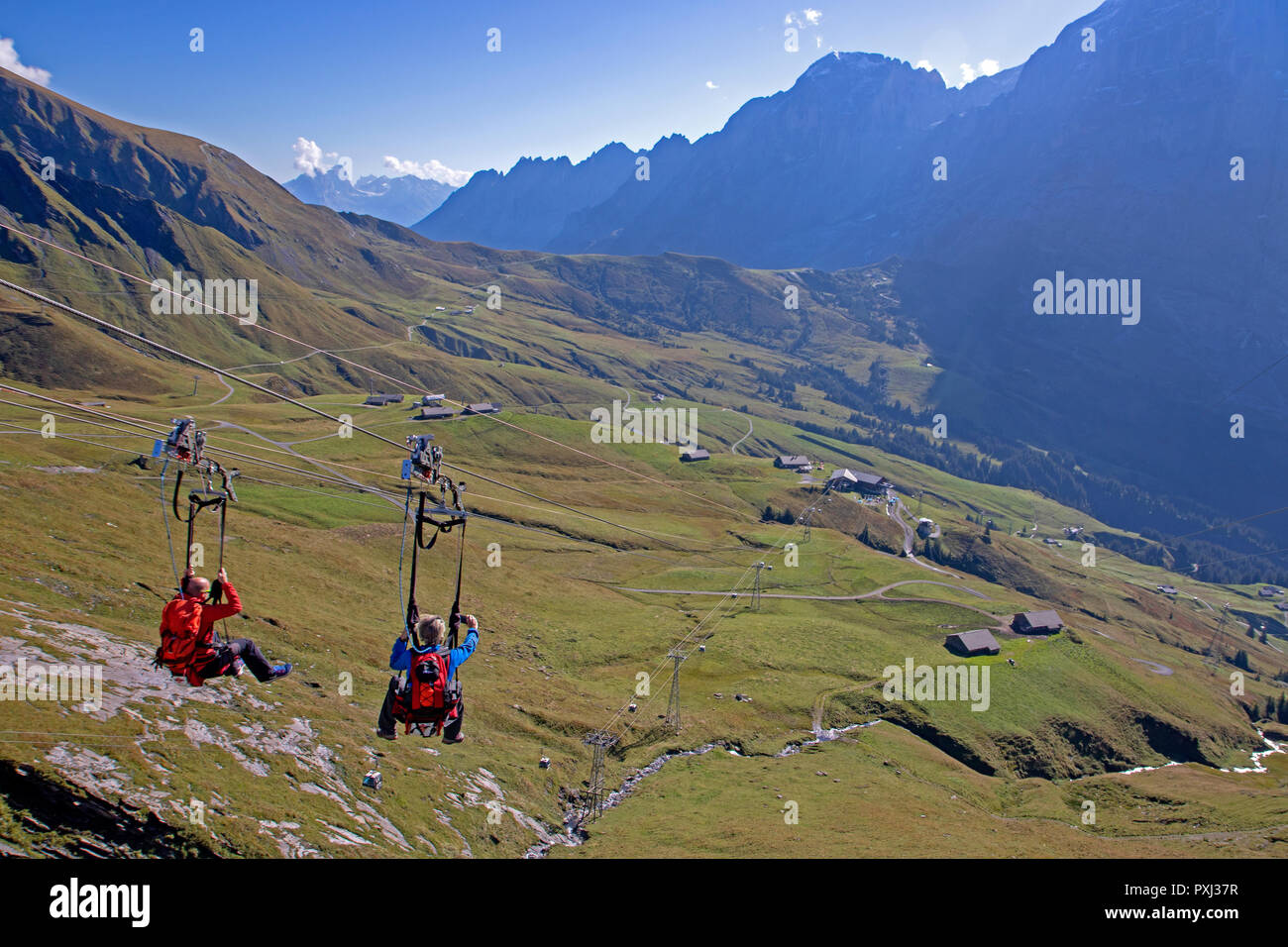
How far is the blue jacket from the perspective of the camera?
62.0 ft

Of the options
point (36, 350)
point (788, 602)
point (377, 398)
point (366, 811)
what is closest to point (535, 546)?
point (788, 602)

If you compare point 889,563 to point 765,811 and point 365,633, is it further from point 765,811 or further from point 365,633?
point 365,633

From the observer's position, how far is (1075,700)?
8462cm

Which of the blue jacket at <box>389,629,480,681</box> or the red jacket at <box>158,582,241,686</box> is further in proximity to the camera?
the red jacket at <box>158,582,241,686</box>

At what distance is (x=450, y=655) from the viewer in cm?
1959

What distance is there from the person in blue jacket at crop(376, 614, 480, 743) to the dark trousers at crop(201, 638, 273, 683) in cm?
454

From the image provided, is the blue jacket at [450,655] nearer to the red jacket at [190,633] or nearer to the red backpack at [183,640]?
the red jacket at [190,633]

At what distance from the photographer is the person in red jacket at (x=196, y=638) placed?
20.5 m

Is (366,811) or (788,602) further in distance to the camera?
(788,602)

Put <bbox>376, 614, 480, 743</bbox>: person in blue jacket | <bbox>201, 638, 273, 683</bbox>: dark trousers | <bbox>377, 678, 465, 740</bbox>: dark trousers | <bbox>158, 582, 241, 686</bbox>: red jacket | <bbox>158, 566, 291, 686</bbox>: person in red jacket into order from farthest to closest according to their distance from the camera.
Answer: <bbox>201, 638, 273, 683</bbox>: dark trousers, <bbox>158, 582, 241, 686</bbox>: red jacket, <bbox>158, 566, 291, 686</bbox>: person in red jacket, <bbox>377, 678, 465, 740</bbox>: dark trousers, <bbox>376, 614, 480, 743</bbox>: person in blue jacket

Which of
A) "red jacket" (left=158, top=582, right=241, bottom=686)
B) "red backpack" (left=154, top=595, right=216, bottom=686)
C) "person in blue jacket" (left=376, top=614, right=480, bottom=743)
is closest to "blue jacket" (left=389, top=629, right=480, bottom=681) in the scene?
"person in blue jacket" (left=376, top=614, right=480, bottom=743)

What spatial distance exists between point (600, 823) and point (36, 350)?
695ft

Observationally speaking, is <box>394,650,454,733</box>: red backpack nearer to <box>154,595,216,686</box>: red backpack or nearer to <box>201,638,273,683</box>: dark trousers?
<box>201,638,273,683</box>: dark trousers

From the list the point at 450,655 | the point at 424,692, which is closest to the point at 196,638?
the point at 424,692
